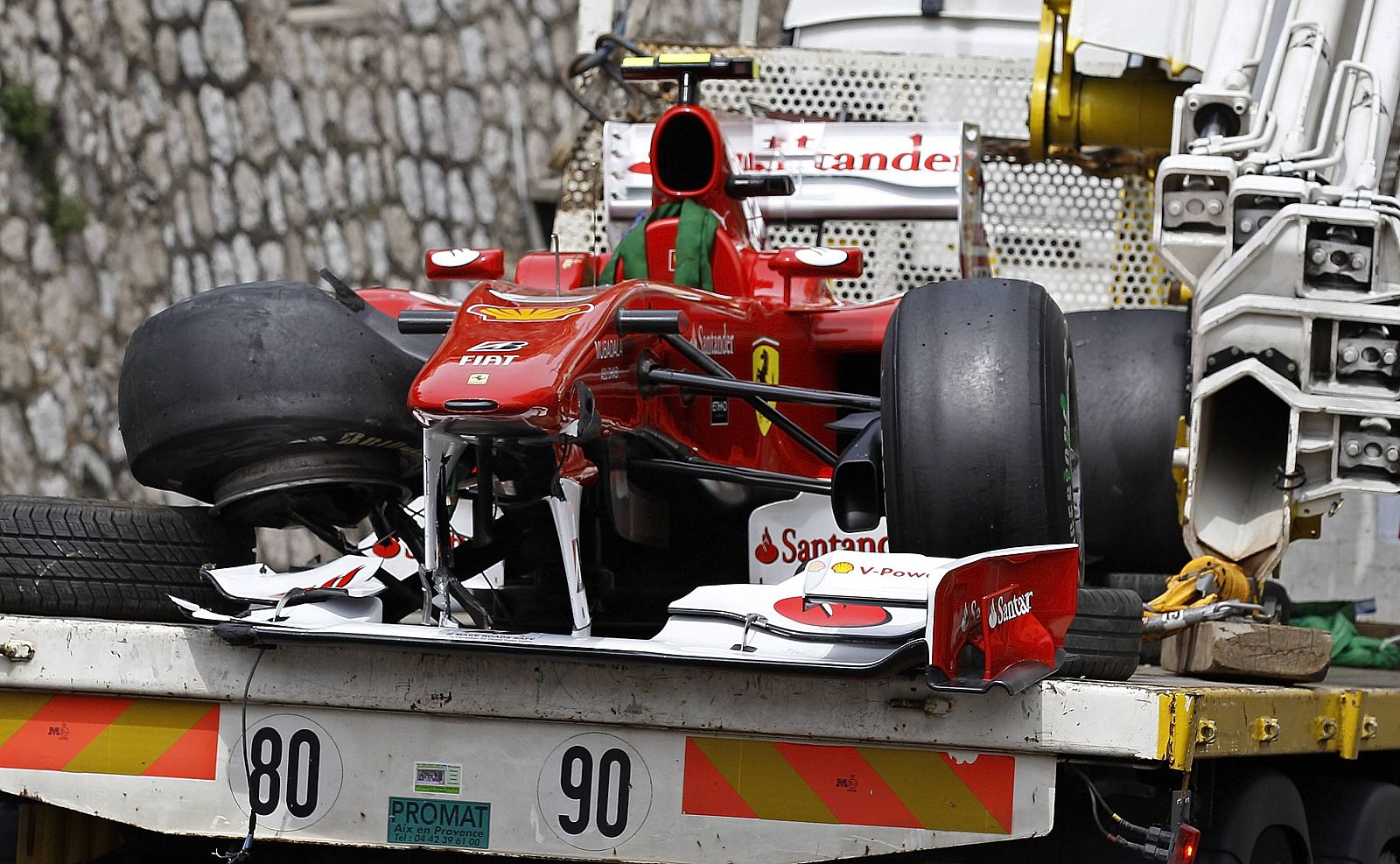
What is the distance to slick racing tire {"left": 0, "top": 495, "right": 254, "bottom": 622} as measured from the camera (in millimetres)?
3957

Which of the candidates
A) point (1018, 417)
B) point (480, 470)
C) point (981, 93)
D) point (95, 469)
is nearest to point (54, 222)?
point (95, 469)

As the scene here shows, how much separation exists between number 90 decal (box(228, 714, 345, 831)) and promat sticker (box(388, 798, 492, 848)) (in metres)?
0.13

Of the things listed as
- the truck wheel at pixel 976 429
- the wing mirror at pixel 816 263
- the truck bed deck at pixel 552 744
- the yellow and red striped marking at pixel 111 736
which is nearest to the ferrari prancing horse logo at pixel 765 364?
the wing mirror at pixel 816 263

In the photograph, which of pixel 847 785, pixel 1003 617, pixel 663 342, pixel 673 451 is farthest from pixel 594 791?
pixel 663 342

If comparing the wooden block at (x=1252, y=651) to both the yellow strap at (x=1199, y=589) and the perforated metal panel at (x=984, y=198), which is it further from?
the perforated metal panel at (x=984, y=198)

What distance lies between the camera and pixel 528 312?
3.94m

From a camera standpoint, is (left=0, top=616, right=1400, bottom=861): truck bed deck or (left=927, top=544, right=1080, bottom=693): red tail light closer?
(left=927, top=544, right=1080, bottom=693): red tail light

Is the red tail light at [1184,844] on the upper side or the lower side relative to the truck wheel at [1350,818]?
upper

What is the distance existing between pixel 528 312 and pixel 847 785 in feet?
4.20

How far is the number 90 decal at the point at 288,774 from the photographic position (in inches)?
137

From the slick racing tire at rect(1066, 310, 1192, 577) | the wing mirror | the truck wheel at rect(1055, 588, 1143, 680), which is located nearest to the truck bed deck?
the truck wheel at rect(1055, 588, 1143, 680)

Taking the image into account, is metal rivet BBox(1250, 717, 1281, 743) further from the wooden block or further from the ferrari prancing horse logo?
the ferrari prancing horse logo

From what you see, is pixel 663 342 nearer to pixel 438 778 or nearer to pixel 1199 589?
pixel 438 778

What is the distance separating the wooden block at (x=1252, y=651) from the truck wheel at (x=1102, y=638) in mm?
414
